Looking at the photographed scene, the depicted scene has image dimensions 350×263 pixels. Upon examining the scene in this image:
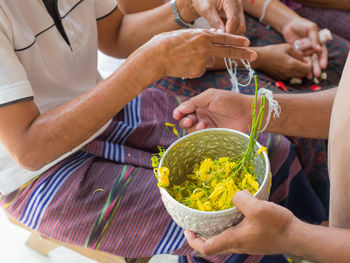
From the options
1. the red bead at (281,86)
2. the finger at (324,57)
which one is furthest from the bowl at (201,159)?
the finger at (324,57)

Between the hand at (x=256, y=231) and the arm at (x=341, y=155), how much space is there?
0.13 metres

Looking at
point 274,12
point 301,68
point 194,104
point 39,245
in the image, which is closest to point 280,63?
point 301,68

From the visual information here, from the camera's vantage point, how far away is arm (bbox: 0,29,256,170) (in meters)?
0.88

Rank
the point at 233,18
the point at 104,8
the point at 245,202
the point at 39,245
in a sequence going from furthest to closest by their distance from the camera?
the point at 39,245 → the point at 104,8 → the point at 233,18 → the point at 245,202

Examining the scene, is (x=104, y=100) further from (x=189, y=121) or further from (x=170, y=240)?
(x=170, y=240)

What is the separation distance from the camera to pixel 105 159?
3.56ft

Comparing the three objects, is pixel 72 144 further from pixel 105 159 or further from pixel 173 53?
pixel 173 53

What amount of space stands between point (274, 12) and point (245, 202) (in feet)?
3.61

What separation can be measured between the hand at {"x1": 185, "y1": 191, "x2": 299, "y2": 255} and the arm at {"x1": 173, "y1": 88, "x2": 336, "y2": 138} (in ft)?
1.14

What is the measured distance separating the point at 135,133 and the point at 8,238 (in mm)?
947

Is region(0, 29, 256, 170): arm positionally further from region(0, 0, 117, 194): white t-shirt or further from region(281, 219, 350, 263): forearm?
region(281, 219, 350, 263): forearm

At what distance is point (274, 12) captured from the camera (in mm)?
1480

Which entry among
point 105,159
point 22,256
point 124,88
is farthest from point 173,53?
point 22,256

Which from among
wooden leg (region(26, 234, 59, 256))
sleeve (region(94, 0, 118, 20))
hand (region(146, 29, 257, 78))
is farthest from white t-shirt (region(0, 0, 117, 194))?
wooden leg (region(26, 234, 59, 256))
